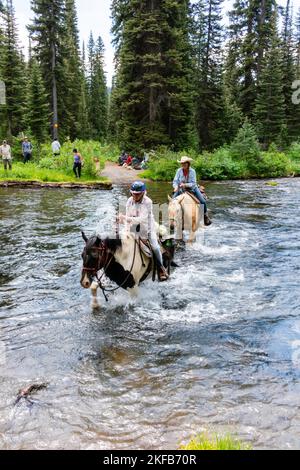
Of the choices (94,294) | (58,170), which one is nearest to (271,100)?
(58,170)

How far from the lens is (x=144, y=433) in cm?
427

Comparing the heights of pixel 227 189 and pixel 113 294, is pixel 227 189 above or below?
above

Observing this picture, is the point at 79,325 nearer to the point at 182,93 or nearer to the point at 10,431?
the point at 10,431

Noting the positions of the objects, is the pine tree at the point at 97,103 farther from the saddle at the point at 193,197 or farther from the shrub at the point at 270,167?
the saddle at the point at 193,197

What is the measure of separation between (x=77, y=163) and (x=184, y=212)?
14330 millimetres

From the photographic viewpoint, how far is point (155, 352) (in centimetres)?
596

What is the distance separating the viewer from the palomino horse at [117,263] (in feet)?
20.9

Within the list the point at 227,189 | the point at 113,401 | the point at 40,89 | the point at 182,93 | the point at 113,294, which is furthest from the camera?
the point at 40,89

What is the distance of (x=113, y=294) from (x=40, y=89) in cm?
3400

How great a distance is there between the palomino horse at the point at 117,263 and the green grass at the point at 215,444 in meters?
3.12
